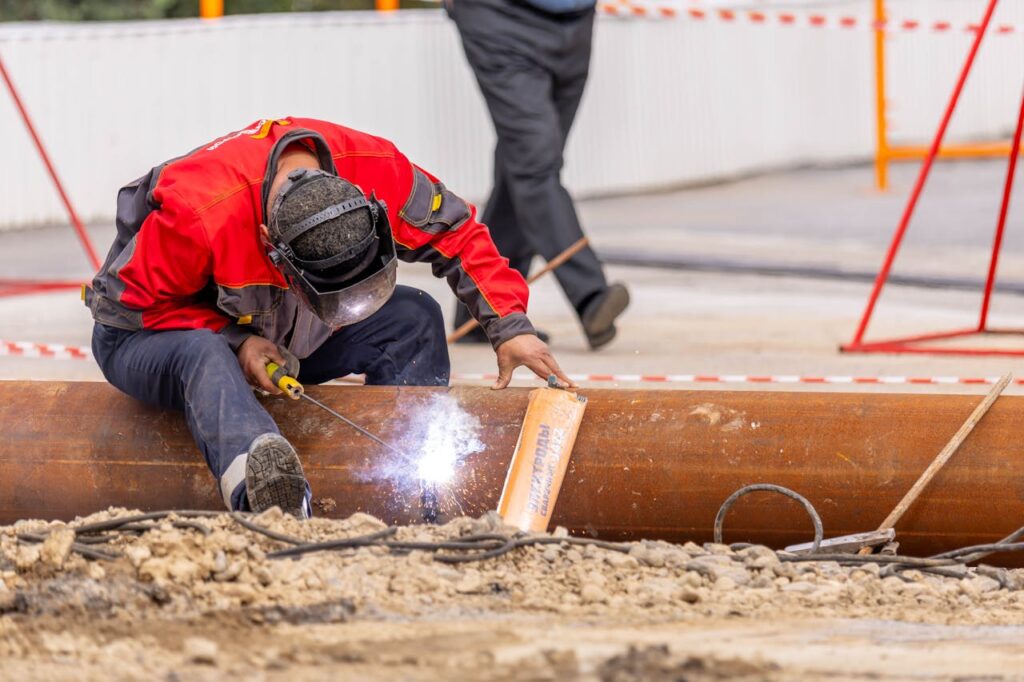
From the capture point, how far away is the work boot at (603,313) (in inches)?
248

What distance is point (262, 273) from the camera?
3.84m

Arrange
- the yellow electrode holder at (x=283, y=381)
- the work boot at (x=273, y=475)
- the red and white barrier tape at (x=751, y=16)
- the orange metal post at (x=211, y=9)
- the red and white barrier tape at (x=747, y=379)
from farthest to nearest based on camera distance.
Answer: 1. the red and white barrier tape at (x=751, y=16)
2. the orange metal post at (x=211, y=9)
3. the red and white barrier tape at (x=747, y=379)
4. the yellow electrode holder at (x=283, y=381)
5. the work boot at (x=273, y=475)

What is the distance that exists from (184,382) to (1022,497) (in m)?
1.98

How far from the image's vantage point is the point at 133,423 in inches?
158

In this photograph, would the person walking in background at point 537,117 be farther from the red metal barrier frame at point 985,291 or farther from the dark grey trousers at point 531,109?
the red metal barrier frame at point 985,291

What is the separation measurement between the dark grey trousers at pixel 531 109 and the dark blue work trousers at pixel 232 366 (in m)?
2.01

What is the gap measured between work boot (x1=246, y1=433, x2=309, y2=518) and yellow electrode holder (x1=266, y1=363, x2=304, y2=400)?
25cm

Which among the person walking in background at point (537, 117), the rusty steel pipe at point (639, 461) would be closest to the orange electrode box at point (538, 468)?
the rusty steel pipe at point (639, 461)

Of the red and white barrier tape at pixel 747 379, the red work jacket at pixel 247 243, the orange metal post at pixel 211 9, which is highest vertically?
the red work jacket at pixel 247 243

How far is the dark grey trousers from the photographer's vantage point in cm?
637

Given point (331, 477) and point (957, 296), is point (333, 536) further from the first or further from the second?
point (957, 296)

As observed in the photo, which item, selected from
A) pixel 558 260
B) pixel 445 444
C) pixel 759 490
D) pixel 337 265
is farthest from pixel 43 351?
pixel 759 490

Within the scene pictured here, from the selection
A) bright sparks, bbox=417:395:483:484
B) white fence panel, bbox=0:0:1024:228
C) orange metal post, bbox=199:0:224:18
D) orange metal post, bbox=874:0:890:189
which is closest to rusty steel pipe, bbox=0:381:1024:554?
bright sparks, bbox=417:395:483:484

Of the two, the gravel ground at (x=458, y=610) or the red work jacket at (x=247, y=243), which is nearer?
the gravel ground at (x=458, y=610)
